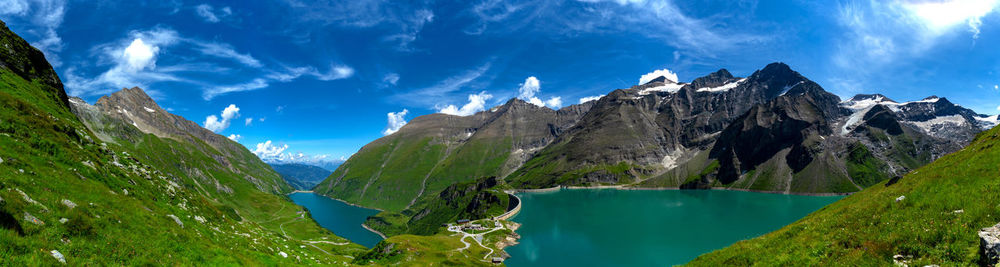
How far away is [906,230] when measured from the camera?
15.3 m

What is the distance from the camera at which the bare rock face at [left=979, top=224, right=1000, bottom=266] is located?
33.7 ft

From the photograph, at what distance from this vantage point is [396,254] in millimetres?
87375

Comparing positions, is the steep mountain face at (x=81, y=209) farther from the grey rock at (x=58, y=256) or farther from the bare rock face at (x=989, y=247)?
the bare rock face at (x=989, y=247)

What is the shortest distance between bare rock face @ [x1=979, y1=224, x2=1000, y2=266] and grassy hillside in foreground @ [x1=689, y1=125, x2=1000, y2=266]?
396mm

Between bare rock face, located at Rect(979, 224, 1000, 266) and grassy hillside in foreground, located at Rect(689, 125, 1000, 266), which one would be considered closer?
bare rock face, located at Rect(979, 224, 1000, 266)

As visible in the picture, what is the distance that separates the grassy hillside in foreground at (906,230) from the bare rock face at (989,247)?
396mm

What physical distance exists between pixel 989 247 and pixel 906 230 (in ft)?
19.3

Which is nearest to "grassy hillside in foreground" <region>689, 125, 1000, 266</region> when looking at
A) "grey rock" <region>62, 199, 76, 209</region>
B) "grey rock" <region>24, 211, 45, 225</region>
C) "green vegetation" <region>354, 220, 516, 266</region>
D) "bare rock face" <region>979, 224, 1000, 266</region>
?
"bare rock face" <region>979, 224, 1000, 266</region>

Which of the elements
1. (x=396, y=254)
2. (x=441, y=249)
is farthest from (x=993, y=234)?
(x=441, y=249)

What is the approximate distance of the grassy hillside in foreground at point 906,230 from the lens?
43.6 feet

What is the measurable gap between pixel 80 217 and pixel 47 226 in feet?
4.99

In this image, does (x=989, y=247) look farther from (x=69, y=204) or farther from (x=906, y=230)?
(x=69, y=204)

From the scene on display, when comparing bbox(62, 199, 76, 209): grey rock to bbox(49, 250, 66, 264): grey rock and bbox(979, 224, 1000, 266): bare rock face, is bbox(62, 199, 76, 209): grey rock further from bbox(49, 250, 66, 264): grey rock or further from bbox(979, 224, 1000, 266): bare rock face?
bbox(979, 224, 1000, 266): bare rock face

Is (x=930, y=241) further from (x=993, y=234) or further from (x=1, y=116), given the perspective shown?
(x=1, y=116)
